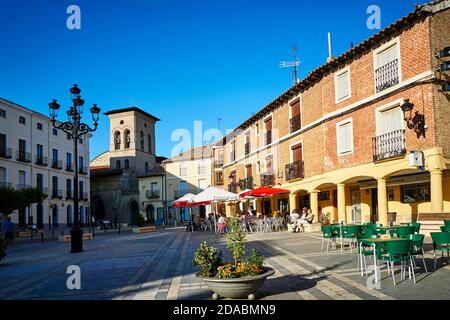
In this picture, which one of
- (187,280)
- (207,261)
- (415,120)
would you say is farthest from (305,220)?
(207,261)

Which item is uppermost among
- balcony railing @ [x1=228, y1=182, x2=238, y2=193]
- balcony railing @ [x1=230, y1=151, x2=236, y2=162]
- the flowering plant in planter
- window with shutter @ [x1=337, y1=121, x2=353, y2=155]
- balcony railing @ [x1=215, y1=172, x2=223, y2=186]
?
balcony railing @ [x1=230, y1=151, x2=236, y2=162]

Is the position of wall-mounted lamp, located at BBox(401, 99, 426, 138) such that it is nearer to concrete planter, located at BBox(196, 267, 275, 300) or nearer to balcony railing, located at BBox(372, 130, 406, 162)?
balcony railing, located at BBox(372, 130, 406, 162)

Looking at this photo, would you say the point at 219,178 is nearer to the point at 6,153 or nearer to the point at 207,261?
the point at 6,153

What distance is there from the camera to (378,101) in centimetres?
1623

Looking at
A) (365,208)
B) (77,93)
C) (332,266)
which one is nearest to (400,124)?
(365,208)

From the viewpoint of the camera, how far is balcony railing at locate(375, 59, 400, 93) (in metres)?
15.4

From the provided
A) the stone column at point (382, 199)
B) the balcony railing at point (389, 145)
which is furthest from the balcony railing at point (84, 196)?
the stone column at point (382, 199)

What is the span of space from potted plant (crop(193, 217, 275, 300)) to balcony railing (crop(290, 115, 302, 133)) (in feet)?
54.8

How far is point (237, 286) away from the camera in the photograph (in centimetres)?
626

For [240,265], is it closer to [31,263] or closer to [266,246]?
[266,246]

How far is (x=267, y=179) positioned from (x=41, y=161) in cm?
2482

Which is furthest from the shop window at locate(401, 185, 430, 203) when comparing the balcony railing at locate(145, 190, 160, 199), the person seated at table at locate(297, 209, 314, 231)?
the balcony railing at locate(145, 190, 160, 199)
